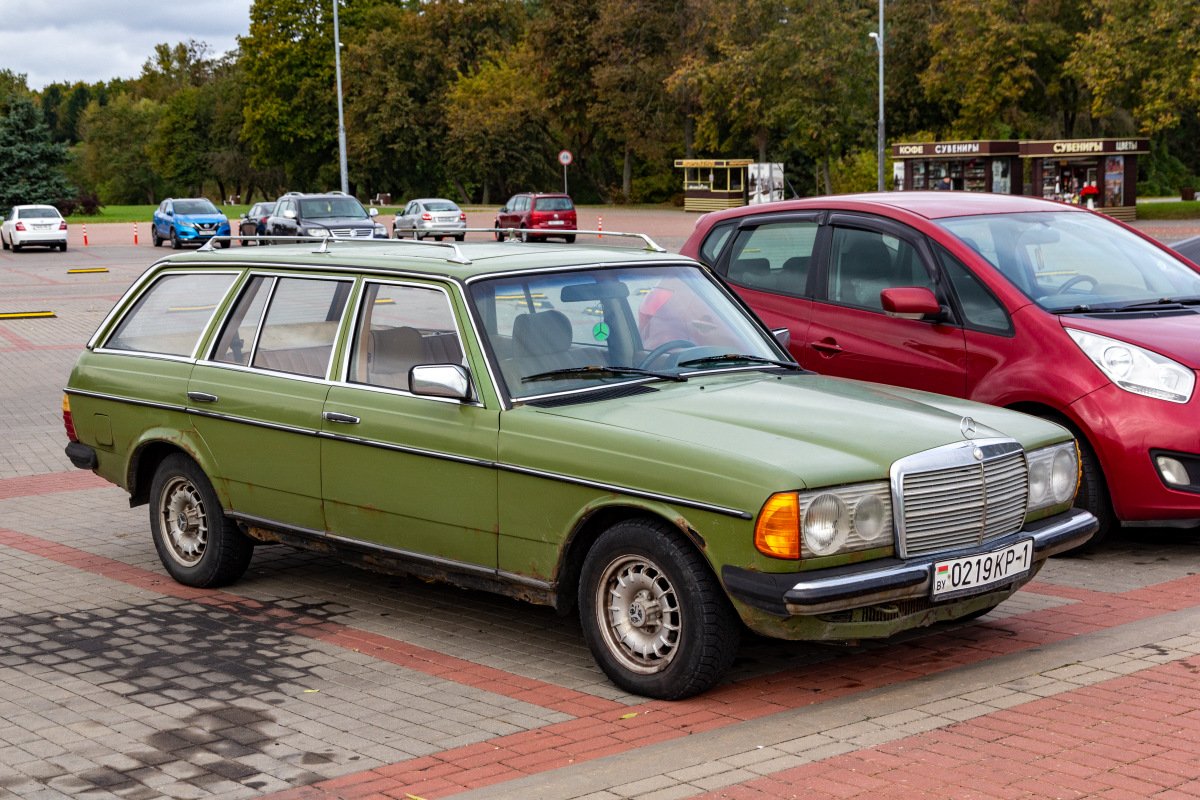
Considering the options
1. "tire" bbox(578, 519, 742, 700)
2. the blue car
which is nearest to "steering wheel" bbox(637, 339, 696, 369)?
"tire" bbox(578, 519, 742, 700)

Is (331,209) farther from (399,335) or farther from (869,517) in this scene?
(869,517)

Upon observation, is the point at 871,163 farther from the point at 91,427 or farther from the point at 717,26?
the point at 91,427

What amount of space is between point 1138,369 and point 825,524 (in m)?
3.18

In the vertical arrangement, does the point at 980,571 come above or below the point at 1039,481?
below

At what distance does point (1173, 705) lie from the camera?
4.96m

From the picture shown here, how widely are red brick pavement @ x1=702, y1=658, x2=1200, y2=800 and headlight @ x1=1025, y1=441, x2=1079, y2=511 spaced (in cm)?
84

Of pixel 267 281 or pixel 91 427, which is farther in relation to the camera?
pixel 91 427

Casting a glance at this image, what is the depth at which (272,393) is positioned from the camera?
6547mm

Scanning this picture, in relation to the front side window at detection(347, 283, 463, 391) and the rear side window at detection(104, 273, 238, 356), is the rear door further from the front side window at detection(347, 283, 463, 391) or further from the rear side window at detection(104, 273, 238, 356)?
the rear side window at detection(104, 273, 238, 356)

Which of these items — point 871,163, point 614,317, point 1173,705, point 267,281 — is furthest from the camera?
point 871,163

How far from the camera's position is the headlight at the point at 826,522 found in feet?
15.5

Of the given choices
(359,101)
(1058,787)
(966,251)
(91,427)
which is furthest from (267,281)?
(359,101)

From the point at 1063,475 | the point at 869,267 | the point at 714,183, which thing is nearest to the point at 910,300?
the point at 869,267

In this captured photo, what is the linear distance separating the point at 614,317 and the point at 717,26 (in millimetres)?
64935
